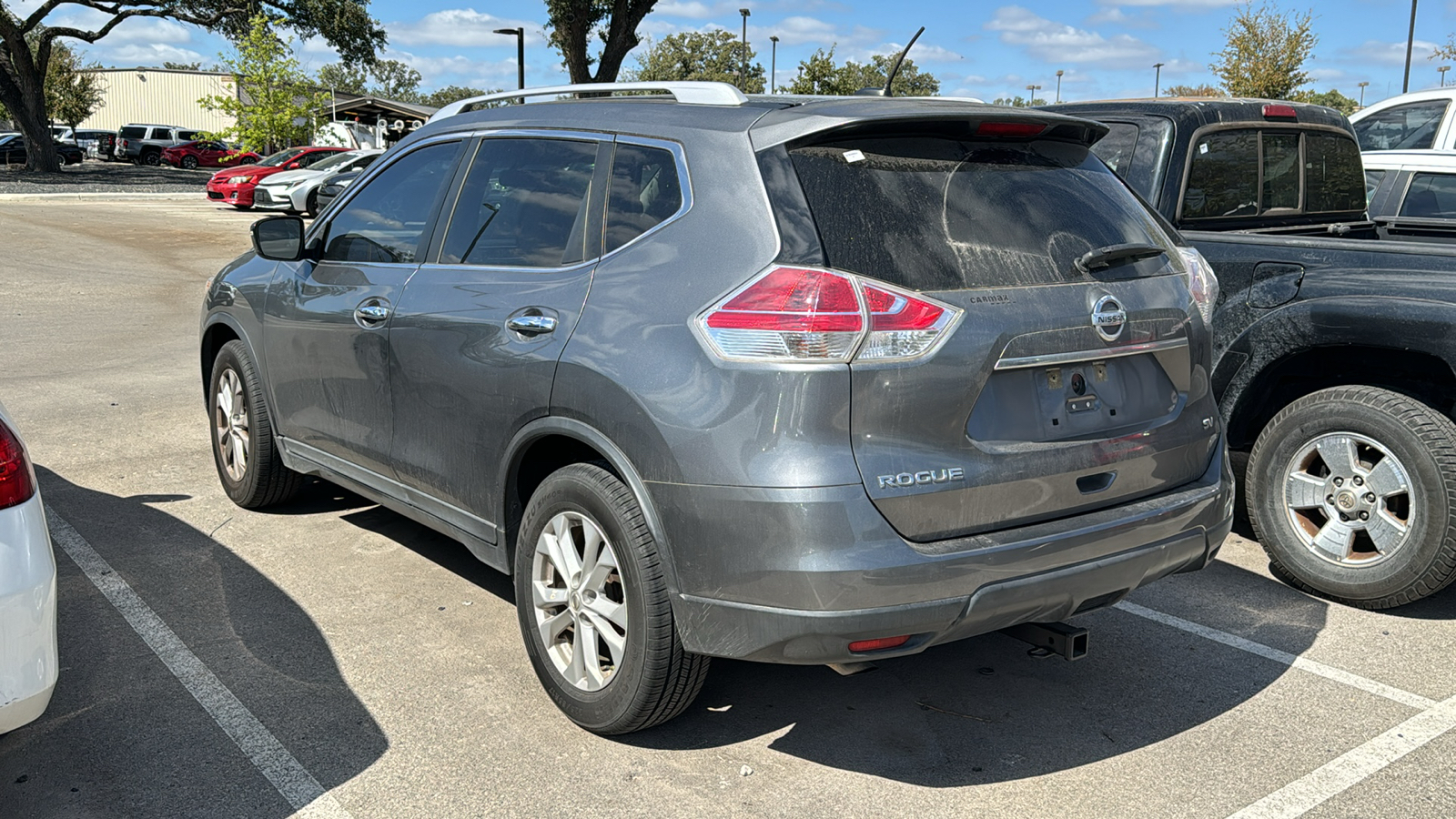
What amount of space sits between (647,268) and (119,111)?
87083mm

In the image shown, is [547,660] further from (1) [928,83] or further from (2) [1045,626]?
(1) [928,83]

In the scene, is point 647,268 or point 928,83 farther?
point 928,83

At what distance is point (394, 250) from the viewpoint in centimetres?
440

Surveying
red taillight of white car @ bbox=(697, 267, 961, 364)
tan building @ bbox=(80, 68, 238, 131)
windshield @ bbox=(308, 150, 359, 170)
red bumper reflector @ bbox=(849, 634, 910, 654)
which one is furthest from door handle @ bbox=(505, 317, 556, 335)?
tan building @ bbox=(80, 68, 238, 131)

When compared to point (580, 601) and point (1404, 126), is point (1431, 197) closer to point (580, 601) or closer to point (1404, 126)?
point (1404, 126)

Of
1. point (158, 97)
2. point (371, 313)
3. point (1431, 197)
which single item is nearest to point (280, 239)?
point (371, 313)

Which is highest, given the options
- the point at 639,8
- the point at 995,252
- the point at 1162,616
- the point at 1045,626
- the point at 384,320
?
the point at 639,8

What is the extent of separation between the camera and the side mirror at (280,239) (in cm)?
491

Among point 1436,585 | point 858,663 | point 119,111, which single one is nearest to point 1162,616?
point 1436,585

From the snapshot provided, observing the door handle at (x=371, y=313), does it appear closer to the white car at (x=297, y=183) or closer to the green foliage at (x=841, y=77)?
the white car at (x=297, y=183)

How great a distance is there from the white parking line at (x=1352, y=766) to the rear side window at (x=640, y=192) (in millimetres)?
2246

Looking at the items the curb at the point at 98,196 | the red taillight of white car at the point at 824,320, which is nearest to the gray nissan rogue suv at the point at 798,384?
the red taillight of white car at the point at 824,320

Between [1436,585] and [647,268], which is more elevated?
[647,268]

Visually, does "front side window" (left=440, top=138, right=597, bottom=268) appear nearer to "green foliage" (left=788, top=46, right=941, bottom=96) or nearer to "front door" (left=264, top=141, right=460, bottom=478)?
"front door" (left=264, top=141, right=460, bottom=478)
